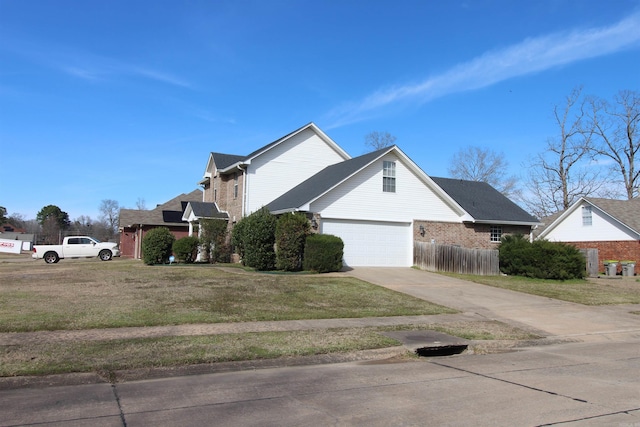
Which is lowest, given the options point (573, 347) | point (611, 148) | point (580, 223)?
point (573, 347)

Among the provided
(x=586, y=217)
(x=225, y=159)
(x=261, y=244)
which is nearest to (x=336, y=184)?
(x=261, y=244)

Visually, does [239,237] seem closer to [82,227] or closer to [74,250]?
[74,250]

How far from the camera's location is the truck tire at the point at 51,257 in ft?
102

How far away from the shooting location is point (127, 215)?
44688mm

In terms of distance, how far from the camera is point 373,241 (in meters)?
23.8

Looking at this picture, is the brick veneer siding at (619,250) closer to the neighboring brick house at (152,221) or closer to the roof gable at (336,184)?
the roof gable at (336,184)

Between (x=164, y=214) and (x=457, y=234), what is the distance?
927 inches

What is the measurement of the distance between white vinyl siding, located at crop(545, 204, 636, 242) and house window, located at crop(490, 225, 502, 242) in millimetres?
10416

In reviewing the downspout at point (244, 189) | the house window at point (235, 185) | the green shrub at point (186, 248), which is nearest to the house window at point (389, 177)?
the downspout at point (244, 189)

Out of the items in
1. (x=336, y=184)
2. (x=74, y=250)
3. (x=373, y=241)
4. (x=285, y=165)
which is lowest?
(x=74, y=250)

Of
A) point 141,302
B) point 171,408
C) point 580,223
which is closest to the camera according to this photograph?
point 171,408

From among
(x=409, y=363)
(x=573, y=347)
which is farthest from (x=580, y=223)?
(x=409, y=363)

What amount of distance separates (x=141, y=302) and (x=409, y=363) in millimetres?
7531

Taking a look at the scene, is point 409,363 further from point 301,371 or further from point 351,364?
point 301,371
